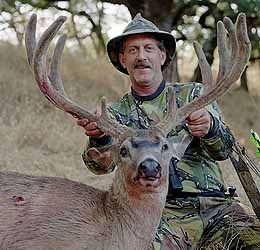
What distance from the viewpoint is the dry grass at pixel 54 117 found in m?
9.29

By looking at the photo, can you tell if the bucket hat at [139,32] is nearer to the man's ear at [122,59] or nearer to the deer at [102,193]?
the man's ear at [122,59]

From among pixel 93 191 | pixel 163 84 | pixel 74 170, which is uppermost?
pixel 163 84

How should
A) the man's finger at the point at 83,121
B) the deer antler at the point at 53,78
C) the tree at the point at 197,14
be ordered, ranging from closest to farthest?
the deer antler at the point at 53,78
the man's finger at the point at 83,121
the tree at the point at 197,14

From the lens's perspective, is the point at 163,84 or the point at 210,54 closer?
the point at 163,84

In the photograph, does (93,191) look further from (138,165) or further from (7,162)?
(7,162)

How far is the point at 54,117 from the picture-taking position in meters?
11.3

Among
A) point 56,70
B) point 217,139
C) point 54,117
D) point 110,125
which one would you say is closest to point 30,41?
point 56,70

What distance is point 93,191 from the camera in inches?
170

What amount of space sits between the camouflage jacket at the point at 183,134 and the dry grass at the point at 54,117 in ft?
10.0

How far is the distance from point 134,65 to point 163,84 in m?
0.26

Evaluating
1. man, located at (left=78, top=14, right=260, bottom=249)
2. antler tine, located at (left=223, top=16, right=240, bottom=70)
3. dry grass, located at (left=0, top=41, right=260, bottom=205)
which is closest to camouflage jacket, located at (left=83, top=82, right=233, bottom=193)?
man, located at (left=78, top=14, right=260, bottom=249)

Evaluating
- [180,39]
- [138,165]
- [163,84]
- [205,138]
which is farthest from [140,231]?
[180,39]

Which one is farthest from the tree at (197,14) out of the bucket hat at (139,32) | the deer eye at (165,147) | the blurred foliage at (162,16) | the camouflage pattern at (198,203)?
the deer eye at (165,147)

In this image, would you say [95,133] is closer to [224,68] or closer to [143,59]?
[143,59]
